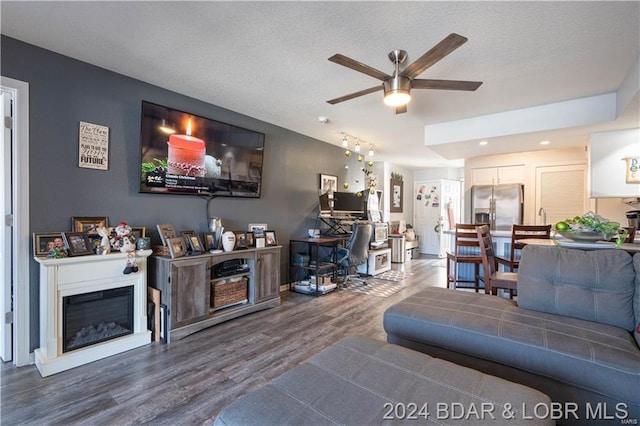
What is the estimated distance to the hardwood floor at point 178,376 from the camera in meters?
1.75

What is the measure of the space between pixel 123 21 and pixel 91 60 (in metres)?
0.83

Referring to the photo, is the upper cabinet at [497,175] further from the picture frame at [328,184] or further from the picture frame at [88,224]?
the picture frame at [88,224]

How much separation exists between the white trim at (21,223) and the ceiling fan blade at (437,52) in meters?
2.93

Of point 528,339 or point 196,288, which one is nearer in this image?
point 528,339

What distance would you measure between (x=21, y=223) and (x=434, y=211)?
7980mm

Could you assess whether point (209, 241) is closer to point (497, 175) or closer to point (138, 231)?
point (138, 231)

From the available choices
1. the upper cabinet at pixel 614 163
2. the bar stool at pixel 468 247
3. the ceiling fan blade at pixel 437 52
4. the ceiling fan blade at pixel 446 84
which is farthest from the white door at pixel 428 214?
the ceiling fan blade at pixel 437 52

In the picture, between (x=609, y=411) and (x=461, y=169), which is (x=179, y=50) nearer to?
(x=609, y=411)

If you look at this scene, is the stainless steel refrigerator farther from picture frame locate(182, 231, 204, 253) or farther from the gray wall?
picture frame locate(182, 231, 204, 253)

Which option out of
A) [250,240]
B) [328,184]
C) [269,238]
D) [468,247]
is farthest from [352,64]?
[328,184]

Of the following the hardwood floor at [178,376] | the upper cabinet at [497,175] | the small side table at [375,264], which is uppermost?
the upper cabinet at [497,175]

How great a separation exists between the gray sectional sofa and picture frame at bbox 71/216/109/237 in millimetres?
2572

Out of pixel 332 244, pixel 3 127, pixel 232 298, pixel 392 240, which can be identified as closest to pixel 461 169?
pixel 392 240

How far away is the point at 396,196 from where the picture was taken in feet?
25.6
